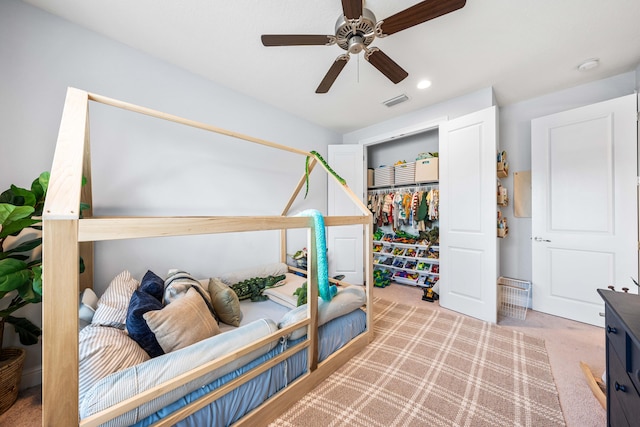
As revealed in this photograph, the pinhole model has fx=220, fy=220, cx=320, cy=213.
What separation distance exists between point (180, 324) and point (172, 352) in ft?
0.54

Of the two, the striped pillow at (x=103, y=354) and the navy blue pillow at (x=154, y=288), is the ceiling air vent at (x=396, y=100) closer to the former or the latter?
the navy blue pillow at (x=154, y=288)

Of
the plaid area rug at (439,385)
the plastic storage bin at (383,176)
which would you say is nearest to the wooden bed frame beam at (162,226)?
the plaid area rug at (439,385)

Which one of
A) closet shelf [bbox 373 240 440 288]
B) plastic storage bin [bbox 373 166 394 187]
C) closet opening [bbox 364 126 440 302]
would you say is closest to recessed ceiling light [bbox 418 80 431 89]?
closet opening [bbox 364 126 440 302]

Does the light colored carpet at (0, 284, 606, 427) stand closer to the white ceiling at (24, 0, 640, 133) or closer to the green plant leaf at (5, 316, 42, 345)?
the green plant leaf at (5, 316, 42, 345)

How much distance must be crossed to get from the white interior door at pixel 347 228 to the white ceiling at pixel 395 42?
106 cm

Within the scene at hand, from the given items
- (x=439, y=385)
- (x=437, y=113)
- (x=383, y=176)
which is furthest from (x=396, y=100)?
(x=439, y=385)

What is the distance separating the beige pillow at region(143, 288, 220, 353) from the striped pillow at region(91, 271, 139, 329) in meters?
0.28

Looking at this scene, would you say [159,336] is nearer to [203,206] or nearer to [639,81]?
[203,206]

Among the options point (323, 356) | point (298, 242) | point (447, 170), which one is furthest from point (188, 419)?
point (447, 170)

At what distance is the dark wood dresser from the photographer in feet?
2.29

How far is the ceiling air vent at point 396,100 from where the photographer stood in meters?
2.60

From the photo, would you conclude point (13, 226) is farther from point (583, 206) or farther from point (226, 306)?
point (583, 206)

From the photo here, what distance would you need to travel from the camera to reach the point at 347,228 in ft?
11.3

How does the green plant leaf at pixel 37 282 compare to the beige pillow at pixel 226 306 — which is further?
the beige pillow at pixel 226 306
